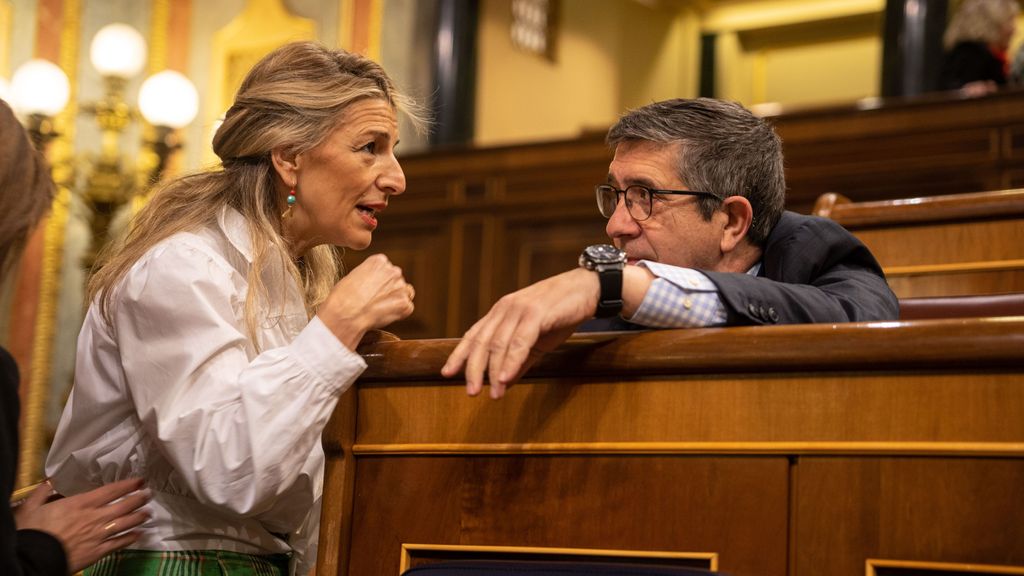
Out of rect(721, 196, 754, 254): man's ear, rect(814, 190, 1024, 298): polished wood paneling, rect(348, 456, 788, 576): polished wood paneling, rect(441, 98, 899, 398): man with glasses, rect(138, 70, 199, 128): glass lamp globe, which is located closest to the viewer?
rect(348, 456, 788, 576): polished wood paneling

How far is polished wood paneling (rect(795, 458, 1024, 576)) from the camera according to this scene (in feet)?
4.05

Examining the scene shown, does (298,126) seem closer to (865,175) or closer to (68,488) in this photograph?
(68,488)

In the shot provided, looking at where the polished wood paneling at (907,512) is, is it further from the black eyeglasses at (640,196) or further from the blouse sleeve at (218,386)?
the black eyeglasses at (640,196)

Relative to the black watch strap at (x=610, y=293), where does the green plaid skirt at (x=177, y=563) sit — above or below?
below

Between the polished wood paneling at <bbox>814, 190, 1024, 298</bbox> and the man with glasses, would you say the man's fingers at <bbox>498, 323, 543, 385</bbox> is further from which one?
the polished wood paneling at <bbox>814, 190, 1024, 298</bbox>

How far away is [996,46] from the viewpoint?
4965 millimetres

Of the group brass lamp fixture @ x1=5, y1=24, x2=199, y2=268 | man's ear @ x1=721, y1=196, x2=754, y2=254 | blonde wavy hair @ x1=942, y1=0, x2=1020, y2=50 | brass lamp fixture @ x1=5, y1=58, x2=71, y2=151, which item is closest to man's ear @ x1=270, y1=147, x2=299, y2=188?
man's ear @ x1=721, y1=196, x2=754, y2=254

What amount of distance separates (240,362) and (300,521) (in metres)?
0.30

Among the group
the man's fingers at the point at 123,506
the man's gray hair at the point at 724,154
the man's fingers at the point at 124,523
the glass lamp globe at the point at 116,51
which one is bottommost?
the man's fingers at the point at 124,523

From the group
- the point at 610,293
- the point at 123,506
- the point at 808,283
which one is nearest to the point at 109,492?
the point at 123,506

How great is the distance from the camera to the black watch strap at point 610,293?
1.54 m

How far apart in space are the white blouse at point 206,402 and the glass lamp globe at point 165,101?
3.51 m

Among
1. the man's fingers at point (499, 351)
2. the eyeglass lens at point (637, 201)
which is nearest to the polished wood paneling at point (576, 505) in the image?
the man's fingers at point (499, 351)

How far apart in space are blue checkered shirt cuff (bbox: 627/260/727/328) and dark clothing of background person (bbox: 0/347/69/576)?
75 cm
